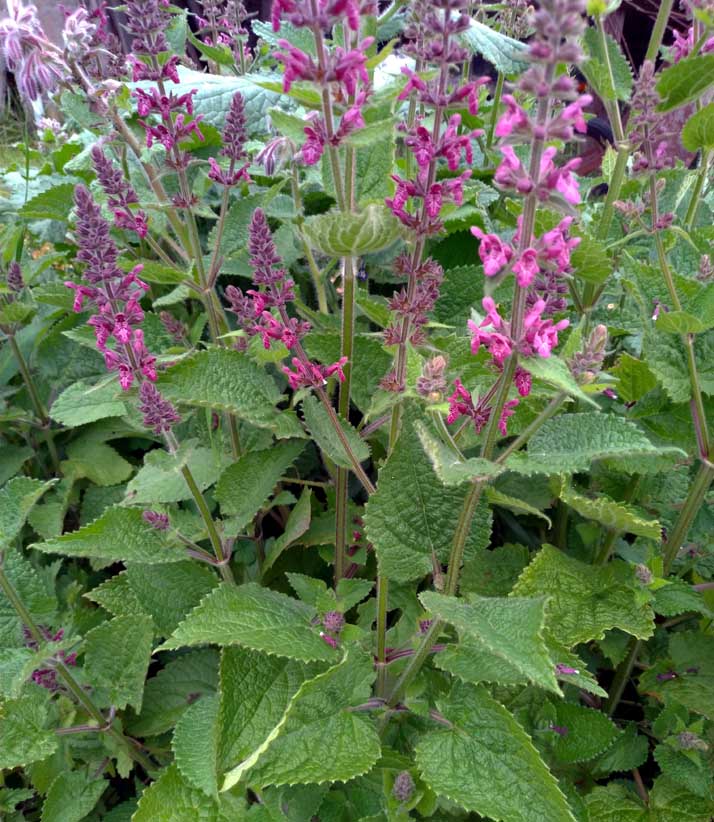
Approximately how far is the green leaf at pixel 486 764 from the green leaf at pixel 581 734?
31cm

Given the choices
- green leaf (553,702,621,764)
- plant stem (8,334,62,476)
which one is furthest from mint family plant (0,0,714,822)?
plant stem (8,334,62,476)

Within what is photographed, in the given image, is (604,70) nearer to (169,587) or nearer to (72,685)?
(169,587)

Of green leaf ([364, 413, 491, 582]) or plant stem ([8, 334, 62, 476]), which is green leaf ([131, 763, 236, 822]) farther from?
plant stem ([8, 334, 62, 476])

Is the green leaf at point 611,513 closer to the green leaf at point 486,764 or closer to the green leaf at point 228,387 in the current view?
the green leaf at point 486,764

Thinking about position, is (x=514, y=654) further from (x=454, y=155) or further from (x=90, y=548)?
(x=90, y=548)

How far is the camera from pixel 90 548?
1.47 meters

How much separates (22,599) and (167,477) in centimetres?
47

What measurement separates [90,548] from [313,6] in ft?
3.67

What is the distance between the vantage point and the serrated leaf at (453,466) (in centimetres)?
93

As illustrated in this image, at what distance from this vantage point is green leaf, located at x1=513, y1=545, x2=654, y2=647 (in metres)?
1.40

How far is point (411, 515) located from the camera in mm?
1318

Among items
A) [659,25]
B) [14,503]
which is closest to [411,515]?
[14,503]

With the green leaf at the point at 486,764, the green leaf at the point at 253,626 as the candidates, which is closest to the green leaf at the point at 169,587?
the green leaf at the point at 253,626

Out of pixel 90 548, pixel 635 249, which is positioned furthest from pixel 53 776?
pixel 635 249
